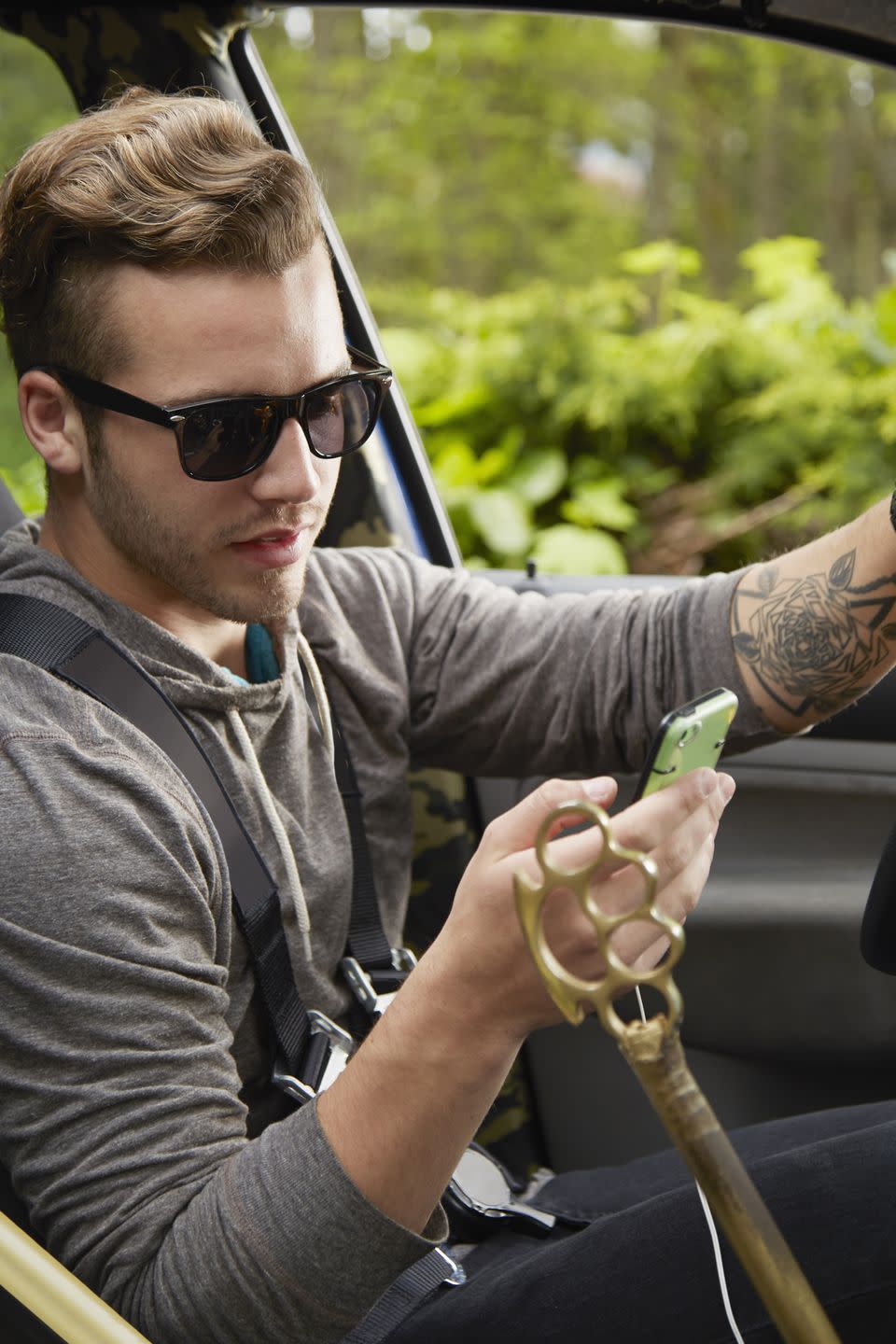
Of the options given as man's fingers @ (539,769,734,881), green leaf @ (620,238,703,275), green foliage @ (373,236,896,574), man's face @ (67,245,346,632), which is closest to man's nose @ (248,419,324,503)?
man's face @ (67,245,346,632)

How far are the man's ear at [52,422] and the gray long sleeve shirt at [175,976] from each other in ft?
0.29

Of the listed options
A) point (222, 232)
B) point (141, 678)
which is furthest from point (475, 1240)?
point (222, 232)

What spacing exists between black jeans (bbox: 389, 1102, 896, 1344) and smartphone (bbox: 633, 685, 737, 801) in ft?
1.45

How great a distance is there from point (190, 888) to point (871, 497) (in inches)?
129

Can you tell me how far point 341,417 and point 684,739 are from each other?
0.63 meters

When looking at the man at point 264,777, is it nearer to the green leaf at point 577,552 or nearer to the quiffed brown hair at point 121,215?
the quiffed brown hair at point 121,215

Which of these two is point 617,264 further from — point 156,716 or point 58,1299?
point 58,1299

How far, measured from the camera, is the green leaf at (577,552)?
3.95 meters

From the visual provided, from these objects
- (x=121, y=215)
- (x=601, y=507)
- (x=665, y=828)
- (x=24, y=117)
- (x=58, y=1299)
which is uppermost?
(x=24, y=117)

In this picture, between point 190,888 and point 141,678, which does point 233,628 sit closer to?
point 141,678

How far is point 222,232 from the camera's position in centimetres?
125

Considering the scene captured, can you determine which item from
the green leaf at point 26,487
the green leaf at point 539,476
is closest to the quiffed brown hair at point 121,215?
the green leaf at point 26,487

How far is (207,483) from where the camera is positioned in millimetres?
1292

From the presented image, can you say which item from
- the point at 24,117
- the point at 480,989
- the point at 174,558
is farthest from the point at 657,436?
the point at 480,989
